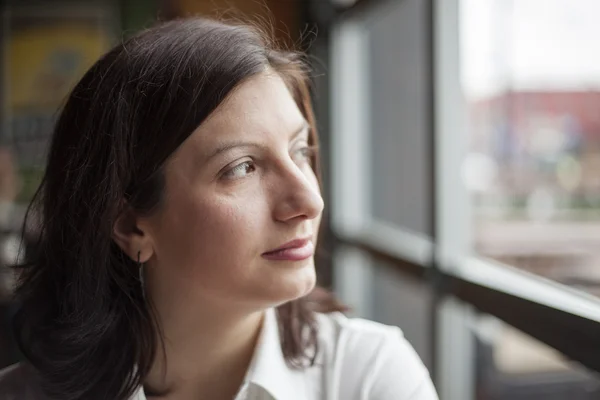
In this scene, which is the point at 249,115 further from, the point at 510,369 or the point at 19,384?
the point at 510,369

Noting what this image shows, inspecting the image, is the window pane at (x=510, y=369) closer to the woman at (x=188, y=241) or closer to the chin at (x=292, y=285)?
the woman at (x=188, y=241)

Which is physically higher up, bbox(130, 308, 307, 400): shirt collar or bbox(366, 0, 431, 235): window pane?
bbox(366, 0, 431, 235): window pane

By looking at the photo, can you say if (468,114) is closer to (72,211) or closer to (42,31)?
(72,211)

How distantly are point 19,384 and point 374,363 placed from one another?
2.17 feet

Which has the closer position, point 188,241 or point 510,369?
point 188,241

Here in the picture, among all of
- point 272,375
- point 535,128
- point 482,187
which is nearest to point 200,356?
point 272,375

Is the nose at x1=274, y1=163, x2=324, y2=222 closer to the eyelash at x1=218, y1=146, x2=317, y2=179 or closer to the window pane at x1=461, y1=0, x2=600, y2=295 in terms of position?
the eyelash at x1=218, y1=146, x2=317, y2=179

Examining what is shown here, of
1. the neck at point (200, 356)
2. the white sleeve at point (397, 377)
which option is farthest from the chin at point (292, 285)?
the white sleeve at point (397, 377)

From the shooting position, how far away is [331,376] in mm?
1270

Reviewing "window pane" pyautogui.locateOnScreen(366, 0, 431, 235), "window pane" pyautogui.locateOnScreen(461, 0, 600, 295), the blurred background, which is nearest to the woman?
the blurred background

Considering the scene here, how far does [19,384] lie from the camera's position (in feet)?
4.35

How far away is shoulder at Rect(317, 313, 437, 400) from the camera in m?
1.24

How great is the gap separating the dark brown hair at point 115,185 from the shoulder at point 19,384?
28mm

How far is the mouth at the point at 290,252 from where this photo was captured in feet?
3.84
